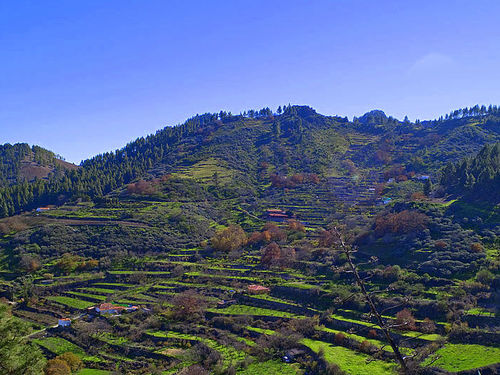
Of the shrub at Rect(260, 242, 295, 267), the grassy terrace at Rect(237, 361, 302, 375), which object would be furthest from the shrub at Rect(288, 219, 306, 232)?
the grassy terrace at Rect(237, 361, 302, 375)

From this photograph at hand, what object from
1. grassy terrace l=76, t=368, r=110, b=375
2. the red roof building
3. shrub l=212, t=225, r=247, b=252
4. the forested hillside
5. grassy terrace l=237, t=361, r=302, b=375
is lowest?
grassy terrace l=237, t=361, r=302, b=375

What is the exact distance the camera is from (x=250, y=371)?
30.2 m

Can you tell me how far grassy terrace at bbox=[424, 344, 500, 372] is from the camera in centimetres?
2623

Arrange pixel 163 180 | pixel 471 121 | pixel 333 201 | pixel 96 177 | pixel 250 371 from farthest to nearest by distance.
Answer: pixel 471 121 → pixel 96 177 → pixel 163 180 → pixel 333 201 → pixel 250 371

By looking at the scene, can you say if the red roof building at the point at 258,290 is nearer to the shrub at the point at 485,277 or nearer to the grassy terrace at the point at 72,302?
the grassy terrace at the point at 72,302

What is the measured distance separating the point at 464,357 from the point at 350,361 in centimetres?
828

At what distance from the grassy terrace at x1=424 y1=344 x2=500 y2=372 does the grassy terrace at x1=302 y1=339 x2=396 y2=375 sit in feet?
10.6

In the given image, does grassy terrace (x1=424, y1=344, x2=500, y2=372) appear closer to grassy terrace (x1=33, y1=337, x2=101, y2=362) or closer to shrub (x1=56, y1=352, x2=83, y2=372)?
shrub (x1=56, y1=352, x2=83, y2=372)

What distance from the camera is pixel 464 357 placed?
27406 millimetres

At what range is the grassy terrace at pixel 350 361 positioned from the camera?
28.0m

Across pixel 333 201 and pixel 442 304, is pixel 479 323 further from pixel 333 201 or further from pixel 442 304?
pixel 333 201

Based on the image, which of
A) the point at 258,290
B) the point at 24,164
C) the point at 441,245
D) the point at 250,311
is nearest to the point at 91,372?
the point at 250,311

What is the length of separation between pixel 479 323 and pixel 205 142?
4686 inches

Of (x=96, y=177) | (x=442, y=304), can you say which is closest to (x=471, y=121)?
(x=442, y=304)
